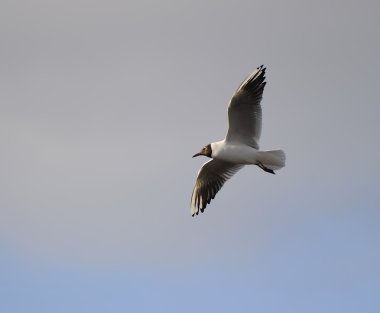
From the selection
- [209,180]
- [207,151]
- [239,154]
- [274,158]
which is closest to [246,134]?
[239,154]

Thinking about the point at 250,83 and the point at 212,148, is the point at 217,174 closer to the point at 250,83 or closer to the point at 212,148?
the point at 212,148

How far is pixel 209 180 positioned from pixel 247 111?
2.76m

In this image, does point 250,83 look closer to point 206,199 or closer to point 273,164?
point 273,164

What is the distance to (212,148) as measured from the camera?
66.2ft

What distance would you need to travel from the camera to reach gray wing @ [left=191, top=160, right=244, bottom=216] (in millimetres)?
21188

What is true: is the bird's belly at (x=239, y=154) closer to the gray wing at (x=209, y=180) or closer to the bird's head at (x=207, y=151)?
the bird's head at (x=207, y=151)

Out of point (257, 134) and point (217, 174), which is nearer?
point (257, 134)

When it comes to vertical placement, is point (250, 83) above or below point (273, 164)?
above

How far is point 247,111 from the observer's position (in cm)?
1919

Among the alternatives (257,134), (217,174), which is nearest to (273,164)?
(257,134)

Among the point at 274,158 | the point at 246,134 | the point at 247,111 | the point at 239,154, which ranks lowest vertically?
the point at 274,158

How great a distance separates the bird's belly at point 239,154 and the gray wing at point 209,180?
1.21 metres

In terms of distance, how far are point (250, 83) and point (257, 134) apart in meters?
1.16

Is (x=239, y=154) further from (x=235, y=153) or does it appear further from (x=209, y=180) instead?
(x=209, y=180)
